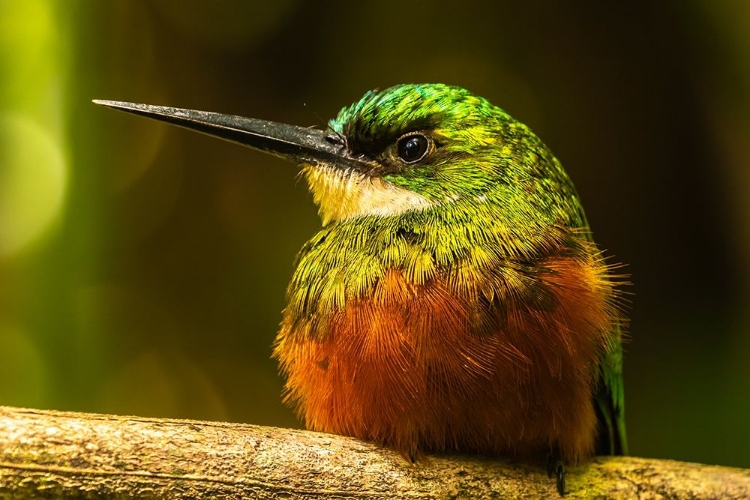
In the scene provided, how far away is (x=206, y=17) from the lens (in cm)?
373

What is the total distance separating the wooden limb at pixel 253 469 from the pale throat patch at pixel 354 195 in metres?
0.61

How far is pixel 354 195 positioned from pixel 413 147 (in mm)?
201

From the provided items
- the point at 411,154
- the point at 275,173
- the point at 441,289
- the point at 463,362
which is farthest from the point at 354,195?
the point at 275,173

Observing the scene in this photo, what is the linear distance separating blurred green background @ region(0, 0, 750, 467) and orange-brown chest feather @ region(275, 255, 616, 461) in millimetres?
1817

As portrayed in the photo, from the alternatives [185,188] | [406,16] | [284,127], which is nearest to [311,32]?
[406,16]

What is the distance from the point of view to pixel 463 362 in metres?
1.49

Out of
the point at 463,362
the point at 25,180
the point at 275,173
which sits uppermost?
the point at 275,173

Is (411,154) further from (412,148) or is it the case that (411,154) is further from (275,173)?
(275,173)

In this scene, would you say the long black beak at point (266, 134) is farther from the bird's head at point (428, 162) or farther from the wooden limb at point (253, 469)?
the wooden limb at point (253, 469)

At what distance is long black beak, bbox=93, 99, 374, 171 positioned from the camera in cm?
182

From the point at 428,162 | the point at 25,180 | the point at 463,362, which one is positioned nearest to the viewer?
the point at 463,362

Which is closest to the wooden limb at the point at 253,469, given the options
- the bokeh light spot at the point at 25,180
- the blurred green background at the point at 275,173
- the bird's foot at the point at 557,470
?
the bird's foot at the point at 557,470

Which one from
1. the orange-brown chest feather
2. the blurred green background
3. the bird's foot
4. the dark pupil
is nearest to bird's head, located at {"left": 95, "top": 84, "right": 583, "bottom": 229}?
the dark pupil

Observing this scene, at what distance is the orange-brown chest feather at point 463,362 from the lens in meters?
1.50
